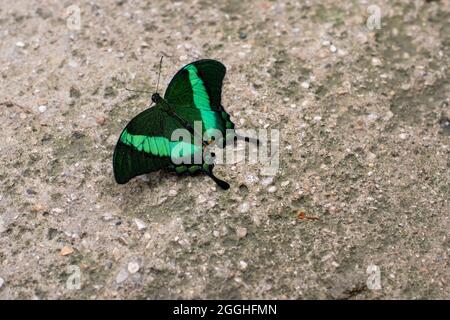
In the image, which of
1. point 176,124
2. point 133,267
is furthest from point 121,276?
point 176,124

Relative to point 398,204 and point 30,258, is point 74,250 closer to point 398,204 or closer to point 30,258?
point 30,258

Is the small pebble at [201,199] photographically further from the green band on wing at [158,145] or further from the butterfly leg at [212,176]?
the green band on wing at [158,145]

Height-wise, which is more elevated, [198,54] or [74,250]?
[198,54]

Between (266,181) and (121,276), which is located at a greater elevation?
(266,181)

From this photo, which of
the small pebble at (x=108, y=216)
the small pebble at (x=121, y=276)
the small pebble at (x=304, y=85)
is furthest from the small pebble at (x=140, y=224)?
the small pebble at (x=304, y=85)

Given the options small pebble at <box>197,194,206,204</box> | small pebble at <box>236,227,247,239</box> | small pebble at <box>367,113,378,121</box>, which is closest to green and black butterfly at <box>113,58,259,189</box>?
small pebble at <box>197,194,206,204</box>

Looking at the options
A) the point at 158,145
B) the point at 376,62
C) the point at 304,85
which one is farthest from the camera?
the point at 376,62

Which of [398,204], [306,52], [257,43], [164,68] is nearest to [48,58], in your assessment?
[164,68]

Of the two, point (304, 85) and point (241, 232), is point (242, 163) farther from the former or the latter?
point (304, 85)
